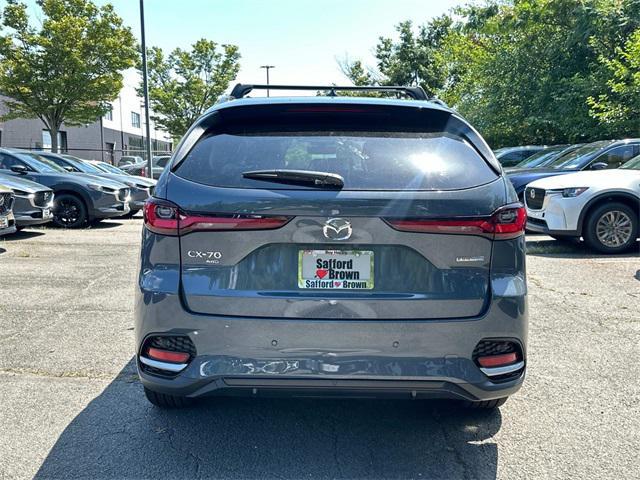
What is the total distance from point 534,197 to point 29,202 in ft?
27.1

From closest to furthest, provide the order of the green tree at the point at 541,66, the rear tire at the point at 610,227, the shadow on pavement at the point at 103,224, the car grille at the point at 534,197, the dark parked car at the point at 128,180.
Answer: the rear tire at the point at 610,227
the car grille at the point at 534,197
the shadow on pavement at the point at 103,224
the dark parked car at the point at 128,180
the green tree at the point at 541,66

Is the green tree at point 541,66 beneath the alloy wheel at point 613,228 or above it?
above

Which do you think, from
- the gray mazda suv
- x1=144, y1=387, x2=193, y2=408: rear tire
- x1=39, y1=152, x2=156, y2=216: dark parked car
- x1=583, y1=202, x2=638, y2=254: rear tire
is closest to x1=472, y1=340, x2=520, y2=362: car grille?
the gray mazda suv

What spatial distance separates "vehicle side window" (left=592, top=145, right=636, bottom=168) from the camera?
10891 mm

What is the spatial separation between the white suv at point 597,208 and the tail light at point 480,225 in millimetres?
6471

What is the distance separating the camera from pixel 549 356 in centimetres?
447

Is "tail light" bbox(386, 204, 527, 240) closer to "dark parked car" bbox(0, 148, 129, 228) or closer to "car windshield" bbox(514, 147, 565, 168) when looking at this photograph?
"dark parked car" bbox(0, 148, 129, 228)

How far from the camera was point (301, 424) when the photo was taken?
3336mm

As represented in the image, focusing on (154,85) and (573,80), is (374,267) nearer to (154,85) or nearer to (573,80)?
(573,80)

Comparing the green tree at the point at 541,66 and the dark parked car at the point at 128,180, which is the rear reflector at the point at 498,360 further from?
the green tree at the point at 541,66

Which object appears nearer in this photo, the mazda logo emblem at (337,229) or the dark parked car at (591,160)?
the mazda logo emblem at (337,229)

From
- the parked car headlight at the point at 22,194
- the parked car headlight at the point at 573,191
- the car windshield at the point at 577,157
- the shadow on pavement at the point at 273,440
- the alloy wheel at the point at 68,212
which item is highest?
the car windshield at the point at 577,157

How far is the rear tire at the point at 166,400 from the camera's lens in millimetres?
3287

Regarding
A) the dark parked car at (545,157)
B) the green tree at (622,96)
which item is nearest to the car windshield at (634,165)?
the dark parked car at (545,157)
